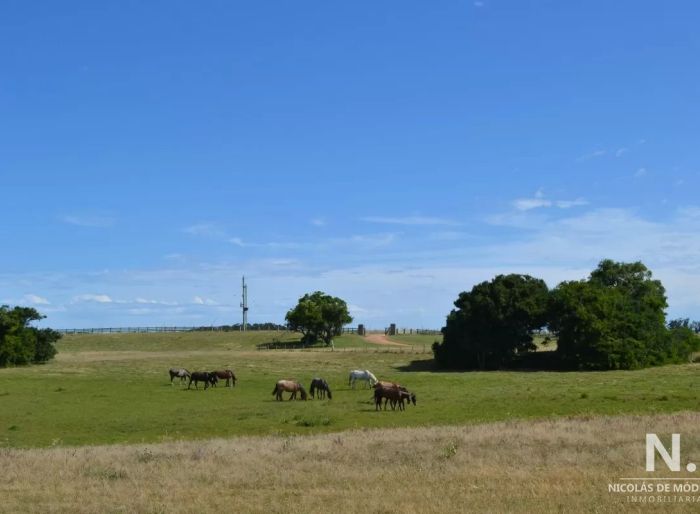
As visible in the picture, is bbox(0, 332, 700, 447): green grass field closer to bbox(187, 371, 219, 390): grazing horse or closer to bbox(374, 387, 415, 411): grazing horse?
bbox(374, 387, 415, 411): grazing horse

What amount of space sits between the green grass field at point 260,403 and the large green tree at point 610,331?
546 centimetres

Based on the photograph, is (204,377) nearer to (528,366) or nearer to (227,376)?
(227,376)

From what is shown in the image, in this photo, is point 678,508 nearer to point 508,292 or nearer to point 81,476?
point 81,476

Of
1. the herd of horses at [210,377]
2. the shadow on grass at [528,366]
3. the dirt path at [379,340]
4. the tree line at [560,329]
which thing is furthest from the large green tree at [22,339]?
the dirt path at [379,340]

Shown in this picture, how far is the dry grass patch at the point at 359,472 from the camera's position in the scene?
14.6 meters

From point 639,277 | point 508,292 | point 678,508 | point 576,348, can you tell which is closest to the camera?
point 678,508

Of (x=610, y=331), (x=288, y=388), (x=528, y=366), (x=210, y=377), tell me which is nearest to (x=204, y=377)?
(x=210, y=377)

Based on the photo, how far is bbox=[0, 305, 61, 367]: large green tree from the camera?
79.8 m

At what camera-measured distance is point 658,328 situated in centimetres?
7344

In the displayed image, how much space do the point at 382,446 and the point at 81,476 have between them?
337 inches

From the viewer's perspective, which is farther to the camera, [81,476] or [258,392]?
[258,392]

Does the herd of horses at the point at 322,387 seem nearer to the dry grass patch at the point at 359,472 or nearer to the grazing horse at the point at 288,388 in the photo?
the grazing horse at the point at 288,388

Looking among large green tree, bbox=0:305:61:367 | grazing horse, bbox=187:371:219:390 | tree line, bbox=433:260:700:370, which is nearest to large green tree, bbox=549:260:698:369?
tree line, bbox=433:260:700:370

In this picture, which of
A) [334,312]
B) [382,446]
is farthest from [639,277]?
[382,446]
